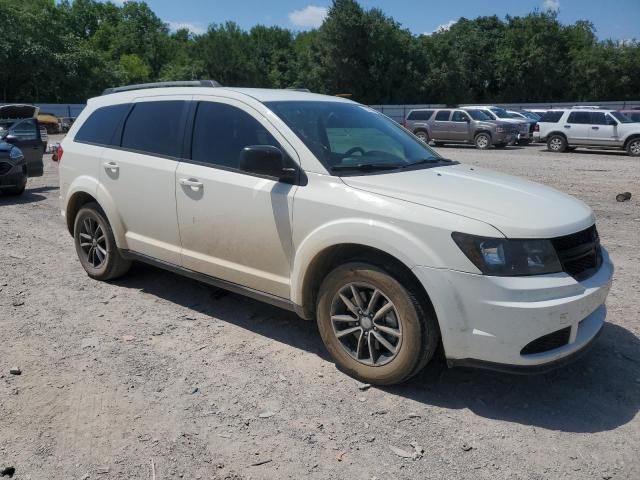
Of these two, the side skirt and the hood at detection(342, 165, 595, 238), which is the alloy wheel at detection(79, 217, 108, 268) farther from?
the hood at detection(342, 165, 595, 238)

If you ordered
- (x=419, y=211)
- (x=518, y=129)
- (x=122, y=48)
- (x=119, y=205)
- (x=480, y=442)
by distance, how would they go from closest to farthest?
(x=480, y=442), (x=419, y=211), (x=119, y=205), (x=518, y=129), (x=122, y=48)

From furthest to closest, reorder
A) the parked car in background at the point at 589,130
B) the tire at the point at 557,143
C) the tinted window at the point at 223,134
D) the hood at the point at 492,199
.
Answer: the tire at the point at 557,143, the parked car in background at the point at 589,130, the tinted window at the point at 223,134, the hood at the point at 492,199

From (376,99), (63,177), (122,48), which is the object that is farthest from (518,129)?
(122,48)

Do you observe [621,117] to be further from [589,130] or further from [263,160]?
[263,160]

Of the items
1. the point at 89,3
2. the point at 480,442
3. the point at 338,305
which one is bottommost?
the point at 480,442

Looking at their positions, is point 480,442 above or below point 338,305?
below

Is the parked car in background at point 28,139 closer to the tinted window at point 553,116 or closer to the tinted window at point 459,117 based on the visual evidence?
the tinted window at point 459,117

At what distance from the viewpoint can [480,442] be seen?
10.2 ft

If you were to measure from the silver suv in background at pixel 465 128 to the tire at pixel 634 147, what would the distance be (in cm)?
532

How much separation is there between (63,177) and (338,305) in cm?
358

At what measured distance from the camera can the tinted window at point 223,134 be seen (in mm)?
4223

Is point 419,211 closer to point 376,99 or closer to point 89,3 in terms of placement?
point 376,99

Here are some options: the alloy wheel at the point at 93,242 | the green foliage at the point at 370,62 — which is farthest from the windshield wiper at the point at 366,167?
the green foliage at the point at 370,62

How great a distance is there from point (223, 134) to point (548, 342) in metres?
2.72
